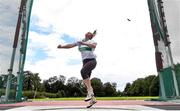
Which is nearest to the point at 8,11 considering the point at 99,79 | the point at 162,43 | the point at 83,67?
the point at 162,43

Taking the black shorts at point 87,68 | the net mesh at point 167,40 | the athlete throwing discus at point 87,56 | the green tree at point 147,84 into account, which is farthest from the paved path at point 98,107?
the green tree at point 147,84

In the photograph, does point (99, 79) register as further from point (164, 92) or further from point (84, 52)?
point (84, 52)

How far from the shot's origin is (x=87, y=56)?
8500 mm

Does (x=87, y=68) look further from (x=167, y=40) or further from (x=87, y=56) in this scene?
(x=167, y=40)

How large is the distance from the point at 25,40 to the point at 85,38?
22.5 ft

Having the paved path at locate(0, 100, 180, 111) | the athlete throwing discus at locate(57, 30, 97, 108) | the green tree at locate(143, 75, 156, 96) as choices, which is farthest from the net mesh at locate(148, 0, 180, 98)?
the green tree at locate(143, 75, 156, 96)

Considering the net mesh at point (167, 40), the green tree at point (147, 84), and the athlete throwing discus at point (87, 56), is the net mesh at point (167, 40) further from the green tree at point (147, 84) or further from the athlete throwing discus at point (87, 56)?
the green tree at point (147, 84)

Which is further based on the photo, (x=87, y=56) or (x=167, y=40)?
(x=167, y=40)

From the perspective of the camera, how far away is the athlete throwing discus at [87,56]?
840cm

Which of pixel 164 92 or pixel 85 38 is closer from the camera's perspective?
pixel 85 38

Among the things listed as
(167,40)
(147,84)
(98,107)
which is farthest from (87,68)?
(147,84)

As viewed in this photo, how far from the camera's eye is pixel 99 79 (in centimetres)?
7962

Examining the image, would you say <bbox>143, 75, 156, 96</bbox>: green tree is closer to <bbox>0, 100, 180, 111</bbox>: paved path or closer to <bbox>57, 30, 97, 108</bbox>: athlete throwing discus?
<bbox>0, 100, 180, 111</bbox>: paved path

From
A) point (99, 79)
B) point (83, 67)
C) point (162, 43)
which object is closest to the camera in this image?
point (83, 67)
